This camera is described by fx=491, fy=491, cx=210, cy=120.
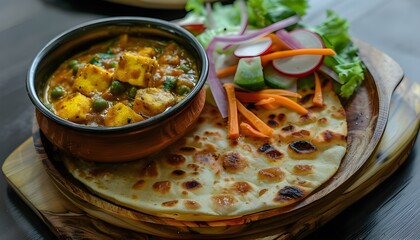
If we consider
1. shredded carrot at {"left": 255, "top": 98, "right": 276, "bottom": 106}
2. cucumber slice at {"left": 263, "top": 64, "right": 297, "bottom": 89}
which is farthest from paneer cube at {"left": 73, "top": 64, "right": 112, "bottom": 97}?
cucumber slice at {"left": 263, "top": 64, "right": 297, "bottom": 89}

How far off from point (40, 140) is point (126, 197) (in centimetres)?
81

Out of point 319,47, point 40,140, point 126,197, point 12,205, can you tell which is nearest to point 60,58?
point 40,140

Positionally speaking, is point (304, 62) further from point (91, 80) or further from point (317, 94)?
point (91, 80)

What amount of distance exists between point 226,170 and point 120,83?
87 centimetres

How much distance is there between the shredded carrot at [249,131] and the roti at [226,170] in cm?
3

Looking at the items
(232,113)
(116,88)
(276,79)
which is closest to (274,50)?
(276,79)

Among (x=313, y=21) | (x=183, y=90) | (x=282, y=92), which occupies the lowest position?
(x=313, y=21)

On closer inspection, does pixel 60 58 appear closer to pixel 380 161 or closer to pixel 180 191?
pixel 180 191

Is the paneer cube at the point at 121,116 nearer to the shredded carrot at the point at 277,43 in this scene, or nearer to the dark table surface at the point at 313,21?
the dark table surface at the point at 313,21

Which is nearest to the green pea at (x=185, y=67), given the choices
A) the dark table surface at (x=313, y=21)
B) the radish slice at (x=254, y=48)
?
the radish slice at (x=254, y=48)

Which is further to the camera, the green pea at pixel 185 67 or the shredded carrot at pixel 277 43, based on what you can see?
the shredded carrot at pixel 277 43

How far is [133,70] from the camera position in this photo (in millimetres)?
3053

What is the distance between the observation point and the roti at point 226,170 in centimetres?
261

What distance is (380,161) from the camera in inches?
116
